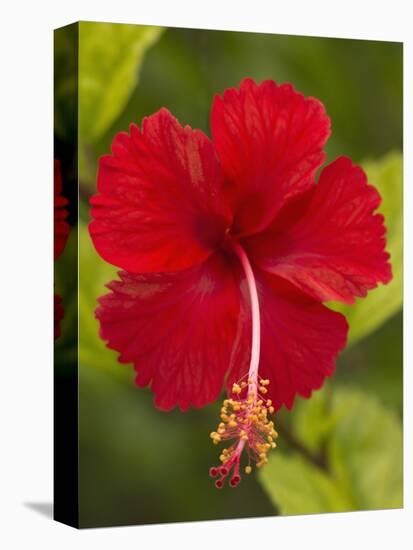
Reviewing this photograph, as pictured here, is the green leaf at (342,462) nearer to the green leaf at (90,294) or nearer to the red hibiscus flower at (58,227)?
the green leaf at (90,294)

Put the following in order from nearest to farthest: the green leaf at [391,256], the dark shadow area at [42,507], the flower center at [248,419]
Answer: the flower center at [248,419]
the dark shadow area at [42,507]
the green leaf at [391,256]

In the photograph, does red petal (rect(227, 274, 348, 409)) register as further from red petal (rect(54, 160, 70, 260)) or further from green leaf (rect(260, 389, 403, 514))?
red petal (rect(54, 160, 70, 260))

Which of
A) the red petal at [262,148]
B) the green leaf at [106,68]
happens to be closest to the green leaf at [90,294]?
the green leaf at [106,68]

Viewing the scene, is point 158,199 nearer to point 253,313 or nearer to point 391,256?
point 253,313

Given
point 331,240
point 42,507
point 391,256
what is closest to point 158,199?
point 331,240

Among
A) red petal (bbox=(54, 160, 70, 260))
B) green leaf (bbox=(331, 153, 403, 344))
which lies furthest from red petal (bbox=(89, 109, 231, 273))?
green leaf (bbox=(331, 153, 403, 344))

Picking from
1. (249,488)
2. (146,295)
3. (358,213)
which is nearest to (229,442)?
(249,488)

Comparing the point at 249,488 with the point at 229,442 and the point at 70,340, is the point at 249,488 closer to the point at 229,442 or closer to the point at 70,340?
the point at 229,442
